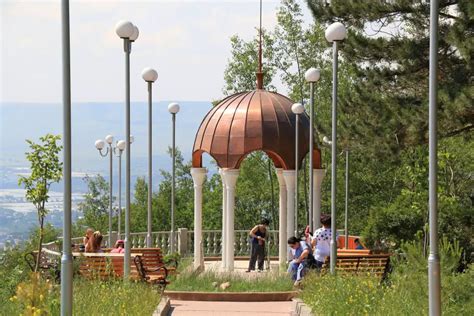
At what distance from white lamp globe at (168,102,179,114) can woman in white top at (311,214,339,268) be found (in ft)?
27.8

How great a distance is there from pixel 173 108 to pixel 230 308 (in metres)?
10.8

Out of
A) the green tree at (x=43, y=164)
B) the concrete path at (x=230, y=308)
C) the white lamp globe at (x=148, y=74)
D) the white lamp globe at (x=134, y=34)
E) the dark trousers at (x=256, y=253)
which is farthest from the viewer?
the dark trousers at (x=256, y=253)

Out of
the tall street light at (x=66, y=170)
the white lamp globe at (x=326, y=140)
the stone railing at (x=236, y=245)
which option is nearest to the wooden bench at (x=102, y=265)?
the tall street light at (x=66, y=170)

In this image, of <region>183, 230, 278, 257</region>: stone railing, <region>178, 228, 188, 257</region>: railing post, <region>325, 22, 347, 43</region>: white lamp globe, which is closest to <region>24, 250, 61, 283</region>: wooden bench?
<region>325, 22, 347, 43</region>: white lamp globe

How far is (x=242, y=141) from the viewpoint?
93.6ft

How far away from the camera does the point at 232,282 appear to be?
22141 millimetres

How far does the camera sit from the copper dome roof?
28.6 metres

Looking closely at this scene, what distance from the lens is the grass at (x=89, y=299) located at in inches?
459

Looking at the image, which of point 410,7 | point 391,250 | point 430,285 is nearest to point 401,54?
point 410,7

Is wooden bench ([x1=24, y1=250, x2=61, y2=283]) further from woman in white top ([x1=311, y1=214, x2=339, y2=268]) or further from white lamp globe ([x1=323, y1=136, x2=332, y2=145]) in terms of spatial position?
white lamp globe ([x1=323, y1=136, x2=332, y2=145])

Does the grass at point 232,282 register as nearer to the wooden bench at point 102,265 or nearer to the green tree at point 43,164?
the wooden bench at point 102,265

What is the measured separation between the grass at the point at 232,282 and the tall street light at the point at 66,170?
8923 millimetres

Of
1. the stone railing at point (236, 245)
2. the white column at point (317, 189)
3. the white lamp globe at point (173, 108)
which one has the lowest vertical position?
the stone railing at point (236, 245)

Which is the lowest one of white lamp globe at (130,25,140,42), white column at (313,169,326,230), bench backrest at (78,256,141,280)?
bench backrest at (78,256,141,280)
